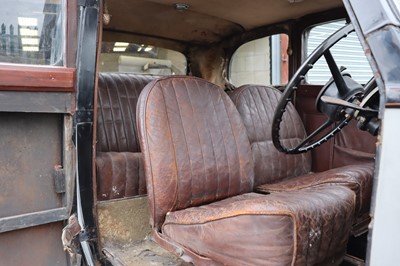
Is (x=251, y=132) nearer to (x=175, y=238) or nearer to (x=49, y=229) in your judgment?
(x=175, y=238)

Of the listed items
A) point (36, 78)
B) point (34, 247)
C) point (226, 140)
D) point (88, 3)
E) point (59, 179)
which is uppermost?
point (88, 3)

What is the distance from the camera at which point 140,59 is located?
2.84 metres

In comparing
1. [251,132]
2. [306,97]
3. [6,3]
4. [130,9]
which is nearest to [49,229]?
[6,3]

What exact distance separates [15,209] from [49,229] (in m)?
0.15

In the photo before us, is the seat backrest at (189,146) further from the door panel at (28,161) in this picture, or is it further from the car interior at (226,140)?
the door panel at (28,161)

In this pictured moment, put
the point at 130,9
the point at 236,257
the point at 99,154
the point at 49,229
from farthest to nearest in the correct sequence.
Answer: the point at 130,9 < the point at 99,154 < the point at 49,229 < the point at 236,257

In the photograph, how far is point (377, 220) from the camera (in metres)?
0.77

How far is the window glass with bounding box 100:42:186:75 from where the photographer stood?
8.55ft

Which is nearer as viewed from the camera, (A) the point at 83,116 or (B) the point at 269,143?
(A) the point at 83,116

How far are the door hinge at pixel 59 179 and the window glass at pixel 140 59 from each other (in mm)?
1304

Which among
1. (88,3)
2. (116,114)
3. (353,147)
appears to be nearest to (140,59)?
(116,114)

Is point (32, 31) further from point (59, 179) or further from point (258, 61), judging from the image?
point (258, 61)

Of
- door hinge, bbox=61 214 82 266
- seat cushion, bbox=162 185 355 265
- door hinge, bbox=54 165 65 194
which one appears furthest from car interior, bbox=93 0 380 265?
door hinge, bbox=54 165 65 194

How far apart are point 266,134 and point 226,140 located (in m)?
0.60
